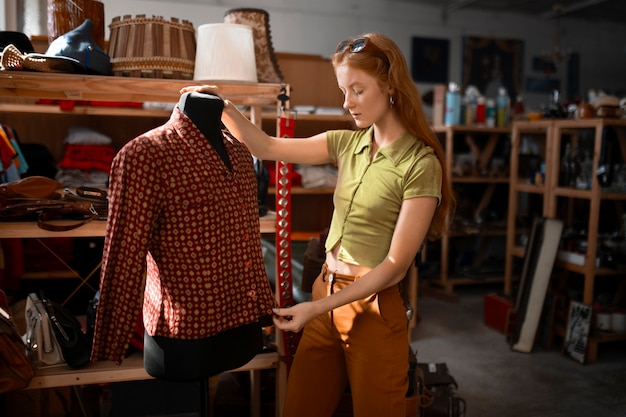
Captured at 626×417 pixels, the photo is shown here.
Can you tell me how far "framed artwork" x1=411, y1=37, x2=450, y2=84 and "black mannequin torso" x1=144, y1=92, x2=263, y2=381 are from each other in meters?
5.90

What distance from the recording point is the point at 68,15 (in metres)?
1.97

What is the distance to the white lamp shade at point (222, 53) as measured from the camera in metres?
1.94

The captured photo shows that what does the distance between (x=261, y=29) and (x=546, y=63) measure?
21.8ft

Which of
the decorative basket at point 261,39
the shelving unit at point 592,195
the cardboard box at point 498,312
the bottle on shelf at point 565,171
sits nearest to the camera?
the decorative basket at point 261,39

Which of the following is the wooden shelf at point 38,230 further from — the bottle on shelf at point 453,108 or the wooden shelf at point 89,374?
the bottle on shelf at point 453,108

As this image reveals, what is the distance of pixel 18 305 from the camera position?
2.74 m

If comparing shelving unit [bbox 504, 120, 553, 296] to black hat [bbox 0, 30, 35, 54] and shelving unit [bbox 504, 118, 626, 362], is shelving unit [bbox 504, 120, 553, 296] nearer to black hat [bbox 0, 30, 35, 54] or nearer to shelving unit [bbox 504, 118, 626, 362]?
shelving unit [bbox 504, 118, 626, 362]

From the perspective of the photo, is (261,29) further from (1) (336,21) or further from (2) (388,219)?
(1) (336,21)

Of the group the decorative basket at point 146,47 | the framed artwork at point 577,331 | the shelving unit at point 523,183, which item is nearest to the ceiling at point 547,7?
the shelving unit at point 523,183

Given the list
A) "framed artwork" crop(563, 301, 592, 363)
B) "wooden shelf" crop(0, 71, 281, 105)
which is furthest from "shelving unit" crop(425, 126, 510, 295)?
"wooden shelf" crop(0, 71, 281, 105)

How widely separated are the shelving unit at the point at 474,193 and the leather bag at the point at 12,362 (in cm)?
429

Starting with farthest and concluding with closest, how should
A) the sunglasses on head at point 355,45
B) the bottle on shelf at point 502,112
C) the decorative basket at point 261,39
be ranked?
the bottle on shelf at point 502,112, the decorative basket at point 261,39, the sunglasses on head at point 355,45

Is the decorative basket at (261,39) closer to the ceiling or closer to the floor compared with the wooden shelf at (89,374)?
closer to the ceiling

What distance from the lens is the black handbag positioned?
1.99 metres
